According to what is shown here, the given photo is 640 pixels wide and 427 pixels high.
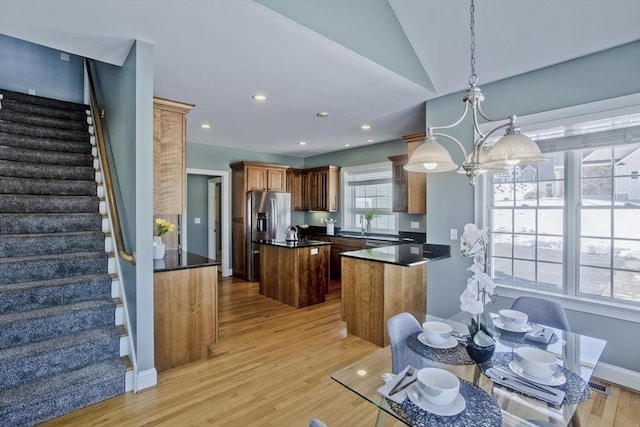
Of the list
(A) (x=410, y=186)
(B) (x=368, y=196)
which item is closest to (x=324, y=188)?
(B) (x=368, y=196)

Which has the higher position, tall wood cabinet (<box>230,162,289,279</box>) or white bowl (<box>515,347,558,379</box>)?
tall wood cabinet (<box>230,162,289,279</box>)

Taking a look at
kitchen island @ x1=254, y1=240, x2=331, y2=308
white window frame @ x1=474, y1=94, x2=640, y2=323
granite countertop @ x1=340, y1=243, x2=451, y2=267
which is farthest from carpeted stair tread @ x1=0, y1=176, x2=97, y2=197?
white window frame @ x1=474, y1=94, x2=640, y2=323

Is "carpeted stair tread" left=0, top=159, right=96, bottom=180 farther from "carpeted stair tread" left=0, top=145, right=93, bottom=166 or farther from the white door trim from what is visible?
the white door trim

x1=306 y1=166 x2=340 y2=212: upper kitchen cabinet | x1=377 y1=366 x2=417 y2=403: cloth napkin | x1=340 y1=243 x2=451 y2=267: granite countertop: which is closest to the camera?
x1=377 y1=366 x2=417 y2=403: cloth napkin

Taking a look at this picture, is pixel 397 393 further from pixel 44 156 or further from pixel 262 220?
pixel 262 220

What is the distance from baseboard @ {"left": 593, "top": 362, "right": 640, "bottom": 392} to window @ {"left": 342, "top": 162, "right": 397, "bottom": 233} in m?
3.59

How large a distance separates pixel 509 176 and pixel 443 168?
1.68 meters

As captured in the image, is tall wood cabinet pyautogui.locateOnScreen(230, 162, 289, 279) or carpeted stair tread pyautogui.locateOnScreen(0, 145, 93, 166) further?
tall wood cabinet pyautogui.locateOnScreen(230, 162, 289, 279)

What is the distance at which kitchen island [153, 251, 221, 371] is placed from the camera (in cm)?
266

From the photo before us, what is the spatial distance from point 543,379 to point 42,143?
525cm

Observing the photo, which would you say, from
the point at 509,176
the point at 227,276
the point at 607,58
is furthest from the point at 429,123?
the point at 227,276

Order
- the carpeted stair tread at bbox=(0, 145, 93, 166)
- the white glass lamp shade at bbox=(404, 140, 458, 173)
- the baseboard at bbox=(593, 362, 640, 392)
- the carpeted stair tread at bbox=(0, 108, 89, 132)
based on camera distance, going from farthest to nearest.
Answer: the carpeted stair tread at bbox=(0, 108, 89, 132), the carpeted stair tread at bbox=(0, 145, 93, 166), the baseboard at bbox=(593, 362, 640, 392), the white glass lamp shade at bbox=(404, 140, 458, 173)

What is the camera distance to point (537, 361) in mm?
1415

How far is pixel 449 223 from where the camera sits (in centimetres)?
352
